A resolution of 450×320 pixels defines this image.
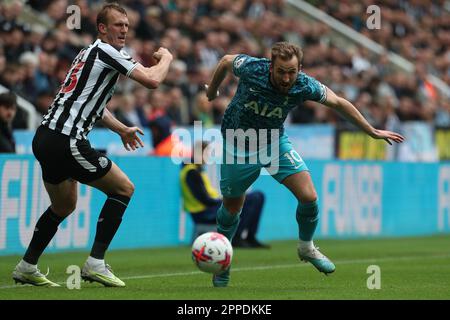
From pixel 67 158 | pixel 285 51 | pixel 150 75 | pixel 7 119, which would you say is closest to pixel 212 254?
pixel 67 158

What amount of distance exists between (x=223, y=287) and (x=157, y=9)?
38.3 ft

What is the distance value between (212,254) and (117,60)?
1728mm

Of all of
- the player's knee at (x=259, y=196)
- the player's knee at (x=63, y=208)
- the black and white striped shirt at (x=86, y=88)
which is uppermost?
the black and white striped shirt at (x=86, y=88)

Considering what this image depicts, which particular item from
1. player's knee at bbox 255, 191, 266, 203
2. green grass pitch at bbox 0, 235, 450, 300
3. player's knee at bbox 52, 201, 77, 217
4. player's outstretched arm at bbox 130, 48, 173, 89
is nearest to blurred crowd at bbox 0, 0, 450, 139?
player's knee at bbox 255, 191, 266, 203

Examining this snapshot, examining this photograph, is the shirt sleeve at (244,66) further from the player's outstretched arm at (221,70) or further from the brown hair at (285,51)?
the brown hair at (285,51)

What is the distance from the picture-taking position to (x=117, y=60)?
8203 millimetres

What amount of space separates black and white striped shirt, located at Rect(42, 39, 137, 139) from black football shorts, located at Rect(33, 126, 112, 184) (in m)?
0.07

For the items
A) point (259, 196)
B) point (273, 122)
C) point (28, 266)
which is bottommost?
point (28, 266)

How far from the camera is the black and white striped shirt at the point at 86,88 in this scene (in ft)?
27.0

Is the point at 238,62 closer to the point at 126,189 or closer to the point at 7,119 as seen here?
the point at 126,189

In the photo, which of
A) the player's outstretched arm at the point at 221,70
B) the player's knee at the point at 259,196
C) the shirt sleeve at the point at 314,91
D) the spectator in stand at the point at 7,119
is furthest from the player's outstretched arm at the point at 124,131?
the player's knee at the point at 259,196

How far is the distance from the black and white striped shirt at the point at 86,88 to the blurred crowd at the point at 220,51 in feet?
21.7

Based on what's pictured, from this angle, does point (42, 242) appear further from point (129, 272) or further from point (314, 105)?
point (314, 105)
